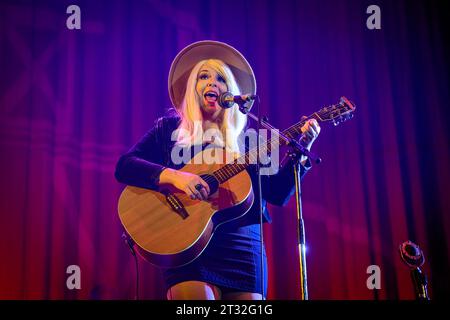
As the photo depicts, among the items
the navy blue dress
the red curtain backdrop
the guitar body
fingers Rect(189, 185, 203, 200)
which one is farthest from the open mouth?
the red curtain backdrop

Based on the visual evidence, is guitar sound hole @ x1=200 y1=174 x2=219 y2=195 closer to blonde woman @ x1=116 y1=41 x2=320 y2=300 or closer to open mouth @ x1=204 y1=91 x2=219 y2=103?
blonde woman @ x1=116 y1=41 x2=320 y2=300

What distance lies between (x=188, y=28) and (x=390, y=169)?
84.9 inches

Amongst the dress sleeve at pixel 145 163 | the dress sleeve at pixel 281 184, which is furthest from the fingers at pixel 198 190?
the dress sleeve at pixel 281 184

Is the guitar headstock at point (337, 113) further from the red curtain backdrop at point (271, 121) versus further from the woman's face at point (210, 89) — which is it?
the red curtain backdrop at point (271, 121)

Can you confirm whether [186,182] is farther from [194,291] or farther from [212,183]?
[194,291]

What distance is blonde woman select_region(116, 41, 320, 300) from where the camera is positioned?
2.46 m

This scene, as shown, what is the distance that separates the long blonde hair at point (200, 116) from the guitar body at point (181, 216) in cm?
14

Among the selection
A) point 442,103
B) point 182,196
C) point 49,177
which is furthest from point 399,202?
point 49,177

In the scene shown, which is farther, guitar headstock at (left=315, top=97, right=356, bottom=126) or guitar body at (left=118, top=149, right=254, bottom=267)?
guitar headstock at (left=315, top=97, right=356, bottom=126)

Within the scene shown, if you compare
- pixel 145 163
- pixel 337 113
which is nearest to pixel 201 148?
pixel 145 163

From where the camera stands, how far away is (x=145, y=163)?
9.27ft

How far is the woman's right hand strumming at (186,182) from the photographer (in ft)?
8.73

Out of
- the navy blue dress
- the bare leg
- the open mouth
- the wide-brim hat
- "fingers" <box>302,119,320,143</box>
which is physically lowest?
the bare leg

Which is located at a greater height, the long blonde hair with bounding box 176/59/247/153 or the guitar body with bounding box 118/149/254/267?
the long blonde hair with bounding box 176/59/247/153
